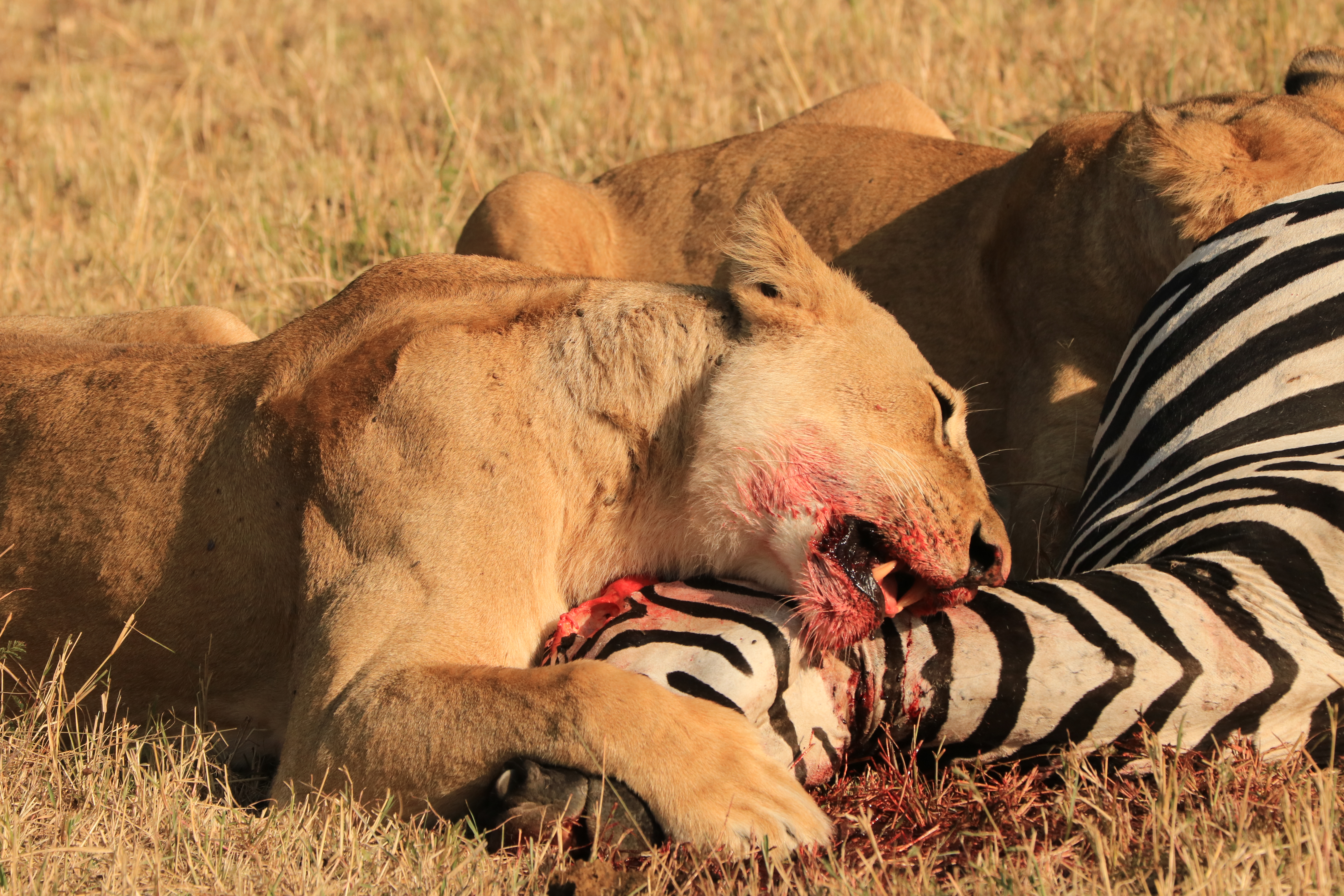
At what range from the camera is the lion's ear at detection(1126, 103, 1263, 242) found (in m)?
3.99

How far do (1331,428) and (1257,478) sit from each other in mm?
213

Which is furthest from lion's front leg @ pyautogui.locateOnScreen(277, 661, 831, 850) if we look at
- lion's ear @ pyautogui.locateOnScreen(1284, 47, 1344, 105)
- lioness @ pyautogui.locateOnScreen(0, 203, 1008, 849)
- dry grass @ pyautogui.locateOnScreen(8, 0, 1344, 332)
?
dry grass @ pyautogui.locateOnScreen(8, 0, 1344, 332)

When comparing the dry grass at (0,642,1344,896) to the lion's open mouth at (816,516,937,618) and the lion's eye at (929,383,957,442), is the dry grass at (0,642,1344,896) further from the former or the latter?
the lion's eye at (929,383,957,442)

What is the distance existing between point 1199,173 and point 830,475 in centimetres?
181

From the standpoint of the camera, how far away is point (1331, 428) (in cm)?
301

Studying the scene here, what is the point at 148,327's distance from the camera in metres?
4.39

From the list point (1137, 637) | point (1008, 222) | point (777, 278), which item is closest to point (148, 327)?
point (777, 278)

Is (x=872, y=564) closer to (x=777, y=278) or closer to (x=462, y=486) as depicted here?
(x=777, y=278)

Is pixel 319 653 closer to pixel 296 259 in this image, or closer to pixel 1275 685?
pixel 1275 685

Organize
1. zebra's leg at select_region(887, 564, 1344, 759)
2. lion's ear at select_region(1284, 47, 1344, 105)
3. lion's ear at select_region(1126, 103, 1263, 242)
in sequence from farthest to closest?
1. lion's ear at select_region(1284, 47, 1344, 105)
2. lion's ear at select_region(1126, 103, 1263, 242)
3. zebra's leg at select_region(887, 564, 1344, 759)

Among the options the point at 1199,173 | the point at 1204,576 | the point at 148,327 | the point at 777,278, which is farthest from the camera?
the point at 148,327

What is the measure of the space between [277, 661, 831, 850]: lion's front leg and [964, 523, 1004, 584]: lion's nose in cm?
68

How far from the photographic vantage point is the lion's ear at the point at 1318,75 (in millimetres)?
4672

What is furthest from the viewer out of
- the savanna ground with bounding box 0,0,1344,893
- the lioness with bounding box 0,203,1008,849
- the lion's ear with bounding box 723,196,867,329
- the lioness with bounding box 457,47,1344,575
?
the lioness with bounding box 457,47,1344,575
